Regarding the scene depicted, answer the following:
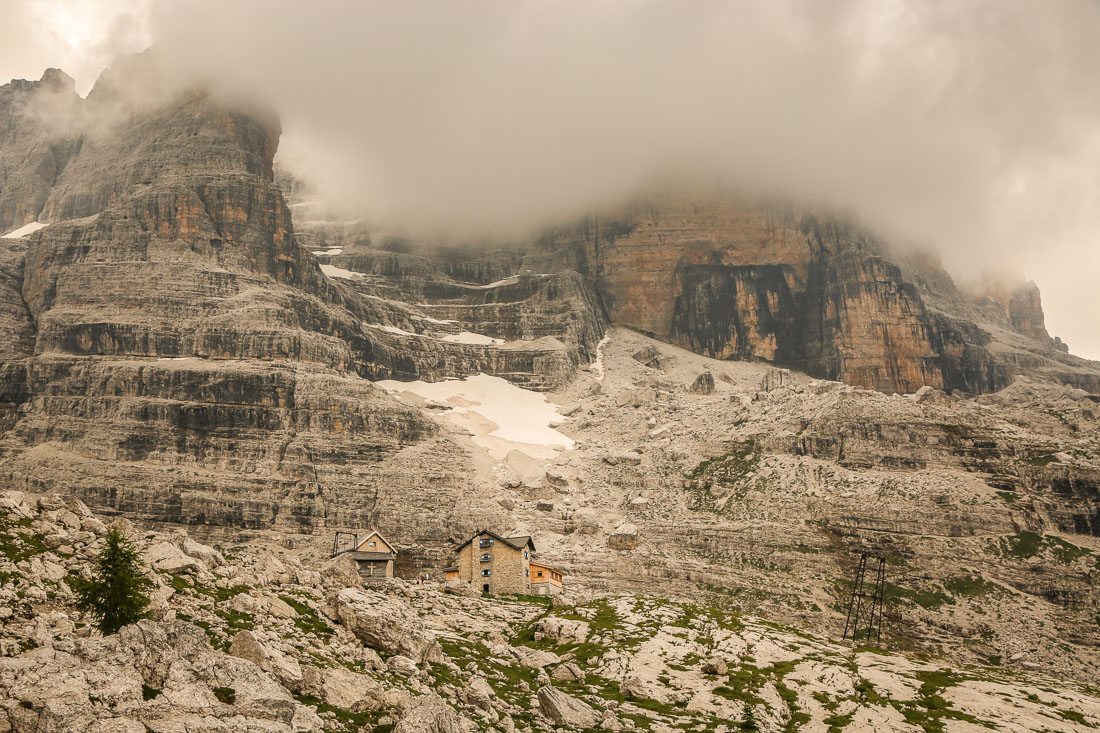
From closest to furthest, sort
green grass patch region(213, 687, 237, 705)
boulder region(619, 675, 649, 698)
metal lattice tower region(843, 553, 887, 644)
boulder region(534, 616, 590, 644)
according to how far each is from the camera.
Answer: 1. green grass patch region(213, 687, 237, 705)
2. boulder region(619, 675, 649, 698)
3. boulder region(534, 616, 590, 644)
4. metal lattice tower region(843, 553, 887, 644)

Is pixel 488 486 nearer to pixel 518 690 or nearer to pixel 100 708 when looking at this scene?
pixel 518 690

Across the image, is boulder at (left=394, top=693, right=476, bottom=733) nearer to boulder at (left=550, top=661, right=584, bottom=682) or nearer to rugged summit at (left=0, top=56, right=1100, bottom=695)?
boulder at (left=550, top=661, right=584, bottom=682)

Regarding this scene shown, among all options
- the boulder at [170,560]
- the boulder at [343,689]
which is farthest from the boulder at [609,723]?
the boulder at [170,560]

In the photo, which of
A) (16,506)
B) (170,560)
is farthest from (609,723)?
(16,506)

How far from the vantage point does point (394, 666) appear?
3888 cm

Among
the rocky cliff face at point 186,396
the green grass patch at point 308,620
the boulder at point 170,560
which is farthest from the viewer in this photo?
the rocky cliff face at point 186,396

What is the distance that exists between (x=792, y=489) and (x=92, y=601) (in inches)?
4768

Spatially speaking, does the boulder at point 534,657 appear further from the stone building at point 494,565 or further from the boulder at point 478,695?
the stone building at point 494,565

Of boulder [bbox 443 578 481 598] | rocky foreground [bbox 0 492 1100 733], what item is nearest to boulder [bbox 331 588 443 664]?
rocky foreground [bbox 0 492 1100 733]

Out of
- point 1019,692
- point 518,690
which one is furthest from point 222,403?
point 1019,692

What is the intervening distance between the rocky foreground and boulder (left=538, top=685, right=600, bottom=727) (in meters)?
0.13

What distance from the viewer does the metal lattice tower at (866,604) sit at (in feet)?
338

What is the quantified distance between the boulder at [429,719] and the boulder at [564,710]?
9.42 m

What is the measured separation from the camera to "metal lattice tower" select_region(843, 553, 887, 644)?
338ft
